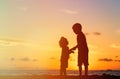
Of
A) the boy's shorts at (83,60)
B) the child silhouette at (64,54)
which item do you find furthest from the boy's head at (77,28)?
the child silhouette at (64,54)

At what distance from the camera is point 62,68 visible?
2008cm

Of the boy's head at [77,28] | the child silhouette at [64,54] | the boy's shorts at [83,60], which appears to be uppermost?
the boy's head at [77,28]

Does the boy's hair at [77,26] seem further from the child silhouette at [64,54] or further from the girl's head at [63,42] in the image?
the girl's head at [63,42]

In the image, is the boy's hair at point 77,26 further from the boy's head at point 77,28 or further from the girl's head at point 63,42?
the girl's head at point 63,42

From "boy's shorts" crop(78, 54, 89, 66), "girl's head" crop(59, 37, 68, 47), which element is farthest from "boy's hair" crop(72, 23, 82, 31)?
"girl's head" crop(59, 37, 68, 47)

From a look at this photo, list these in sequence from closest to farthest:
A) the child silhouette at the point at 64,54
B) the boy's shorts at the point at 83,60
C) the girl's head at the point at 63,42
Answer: the boy's shorts at the point at 83,60 < the child silhouette at the point at 64,54 < the girl's head at the point at 63,42

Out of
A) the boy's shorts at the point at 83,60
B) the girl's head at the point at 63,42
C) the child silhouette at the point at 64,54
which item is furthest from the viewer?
the girl's head at the point at 63,42

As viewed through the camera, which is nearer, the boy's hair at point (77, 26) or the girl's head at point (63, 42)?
the boy's hair at point (77, 26)

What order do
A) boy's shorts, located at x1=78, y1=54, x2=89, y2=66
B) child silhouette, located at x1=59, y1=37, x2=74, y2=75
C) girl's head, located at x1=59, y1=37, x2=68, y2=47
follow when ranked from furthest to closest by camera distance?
girl's head, located at x1=59, y1=37, x2=68, y2=47
child silhouette, located at x1=59, y1=37, x2=74, y2=75
boy's shorts, located at x1=78, y1=54, x2=89, y2=66

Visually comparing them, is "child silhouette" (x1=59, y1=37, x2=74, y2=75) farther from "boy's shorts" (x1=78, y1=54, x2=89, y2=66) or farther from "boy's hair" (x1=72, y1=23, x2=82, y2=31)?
"boy's hair" (x1=72, y1=23, x2=82, y2=31)

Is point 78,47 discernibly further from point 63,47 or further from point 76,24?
point 63,47

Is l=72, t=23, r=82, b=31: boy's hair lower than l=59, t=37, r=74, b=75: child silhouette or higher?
higher

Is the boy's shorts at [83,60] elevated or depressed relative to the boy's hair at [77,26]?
depressed

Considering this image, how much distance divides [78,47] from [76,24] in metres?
1.13
